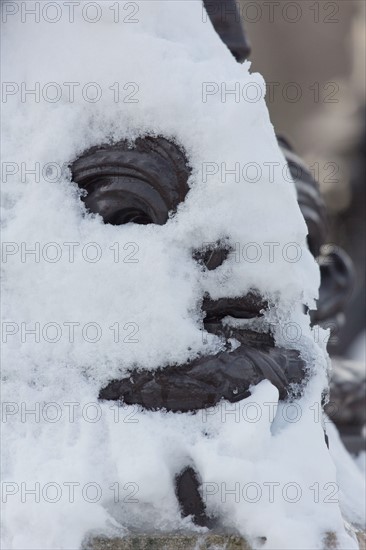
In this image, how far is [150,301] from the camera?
48.3 inches

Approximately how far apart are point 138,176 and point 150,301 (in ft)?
0.64

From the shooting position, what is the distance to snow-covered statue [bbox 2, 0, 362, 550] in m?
1.14

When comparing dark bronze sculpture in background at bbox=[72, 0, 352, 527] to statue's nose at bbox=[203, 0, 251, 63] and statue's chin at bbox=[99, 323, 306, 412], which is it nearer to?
statue's chin at bbox=[99, 323, 306, 412]

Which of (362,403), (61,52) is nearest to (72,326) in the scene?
(61,52)

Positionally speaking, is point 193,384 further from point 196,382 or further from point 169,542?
point 169,542

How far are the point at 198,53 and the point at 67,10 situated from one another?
236 mm

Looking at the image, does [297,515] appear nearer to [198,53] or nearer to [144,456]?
[144,456]

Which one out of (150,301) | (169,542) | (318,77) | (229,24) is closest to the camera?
(169,542)

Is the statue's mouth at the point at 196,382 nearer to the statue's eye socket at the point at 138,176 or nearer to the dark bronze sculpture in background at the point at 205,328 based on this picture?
the dark bronze sculpture in background at the point at 205,328

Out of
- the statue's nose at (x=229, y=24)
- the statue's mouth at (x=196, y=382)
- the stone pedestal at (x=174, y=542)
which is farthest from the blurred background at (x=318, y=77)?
the stone pedestal at (x=174, y=542)

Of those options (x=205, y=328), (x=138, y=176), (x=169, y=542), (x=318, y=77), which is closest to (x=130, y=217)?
(x=138, y=176)

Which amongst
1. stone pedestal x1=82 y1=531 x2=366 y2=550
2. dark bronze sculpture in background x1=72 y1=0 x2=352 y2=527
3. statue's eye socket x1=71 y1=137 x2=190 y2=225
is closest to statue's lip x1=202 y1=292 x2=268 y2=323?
dark bronze sculpture in background x1=72 y1=0 x2=352 y2=527

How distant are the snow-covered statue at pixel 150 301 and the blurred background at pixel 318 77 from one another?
6305mm

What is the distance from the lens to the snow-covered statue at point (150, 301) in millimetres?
1139
